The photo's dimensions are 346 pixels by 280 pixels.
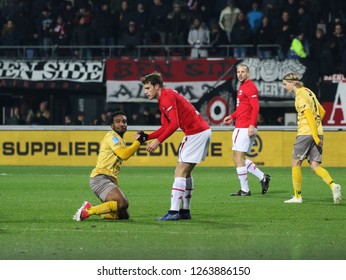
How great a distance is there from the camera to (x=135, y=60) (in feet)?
104

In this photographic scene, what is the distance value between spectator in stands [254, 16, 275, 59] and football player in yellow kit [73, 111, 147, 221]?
55.7 ft

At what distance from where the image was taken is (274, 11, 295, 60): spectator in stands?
30516 millimetres

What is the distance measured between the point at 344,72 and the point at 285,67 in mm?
1613

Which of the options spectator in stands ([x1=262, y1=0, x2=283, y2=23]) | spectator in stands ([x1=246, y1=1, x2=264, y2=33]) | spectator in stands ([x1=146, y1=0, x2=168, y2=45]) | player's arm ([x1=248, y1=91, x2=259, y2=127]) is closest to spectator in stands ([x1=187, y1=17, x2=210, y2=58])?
spectator in stands ([x1=146, y1=0, x2=168, y2=45])

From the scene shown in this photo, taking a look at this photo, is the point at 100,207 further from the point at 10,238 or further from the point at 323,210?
the point at 323,210

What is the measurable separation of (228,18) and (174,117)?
1825cm

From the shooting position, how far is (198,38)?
3138cm

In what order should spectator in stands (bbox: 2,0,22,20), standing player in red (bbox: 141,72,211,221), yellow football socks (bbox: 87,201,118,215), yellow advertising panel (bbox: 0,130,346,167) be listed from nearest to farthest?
1. standing player in red (bbox: 141,72,211,221)
2. yellow football socks (bbox: 87,201,118,215)
3. yellow advertising panel (bbox: 0,130,346,167)
4. spectator in stands (bbox: 2,0,22,20)

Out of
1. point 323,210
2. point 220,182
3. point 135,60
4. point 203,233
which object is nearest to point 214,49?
point 135,60

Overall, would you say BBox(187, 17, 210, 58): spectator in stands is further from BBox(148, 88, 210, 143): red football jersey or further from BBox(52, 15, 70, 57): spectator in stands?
BBox(148, 88, 210, 143): red football jersey

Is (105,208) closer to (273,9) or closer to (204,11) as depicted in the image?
(273,9)

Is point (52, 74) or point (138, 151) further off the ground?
point (52, 74)

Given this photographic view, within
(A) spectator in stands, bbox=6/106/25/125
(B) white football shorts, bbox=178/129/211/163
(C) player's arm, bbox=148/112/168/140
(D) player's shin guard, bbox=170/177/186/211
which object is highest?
(C) player's arm, bbox=148/112/168/140

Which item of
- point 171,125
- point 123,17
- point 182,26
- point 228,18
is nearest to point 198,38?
point 182,26
